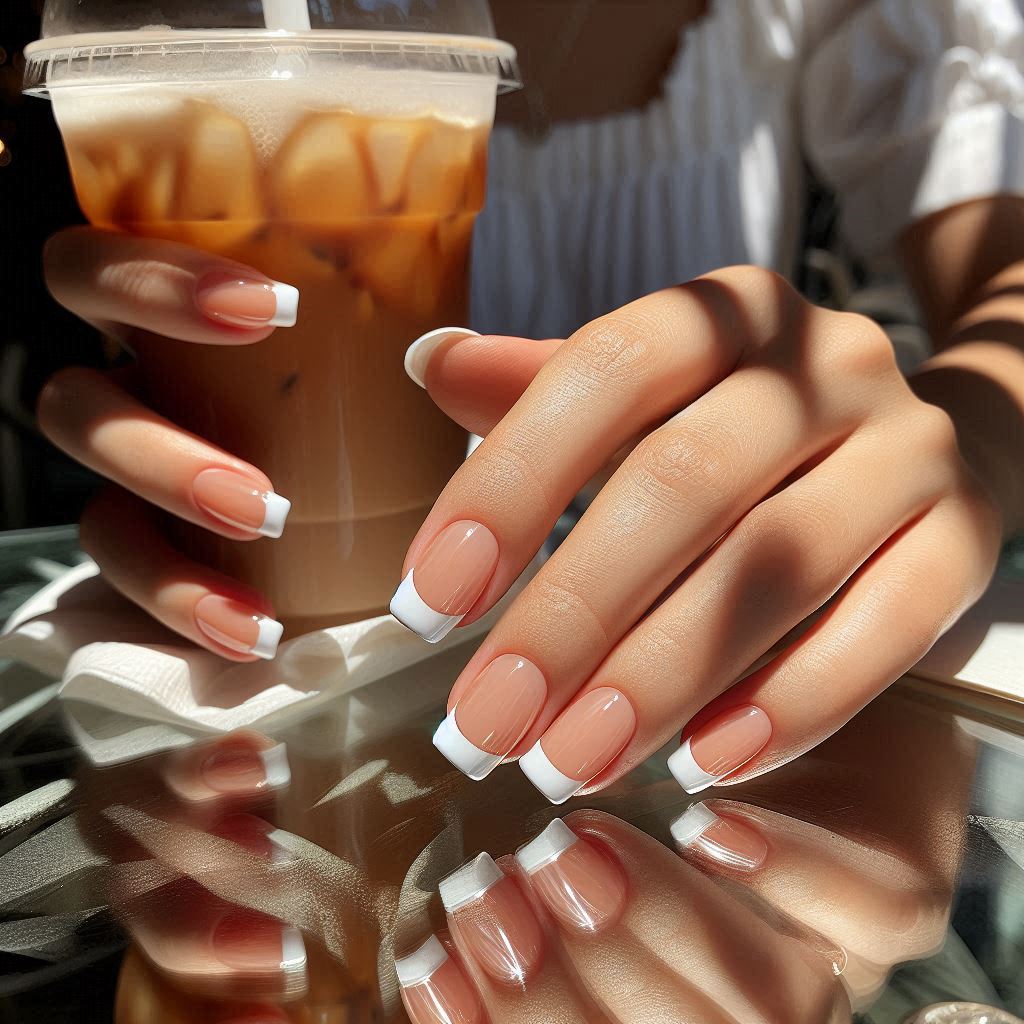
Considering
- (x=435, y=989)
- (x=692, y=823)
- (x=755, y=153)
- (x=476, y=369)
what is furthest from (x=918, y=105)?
(x=435, y=989)

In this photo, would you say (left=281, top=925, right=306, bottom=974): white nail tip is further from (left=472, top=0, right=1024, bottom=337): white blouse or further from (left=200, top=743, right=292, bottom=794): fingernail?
(left=472, top=0, right=1024, bottom=337): white blouse

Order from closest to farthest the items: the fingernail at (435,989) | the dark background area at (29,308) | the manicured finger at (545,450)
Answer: the fingernail at (435,989) < the manicured finger at (545,450) < the dark background area at (29,308)

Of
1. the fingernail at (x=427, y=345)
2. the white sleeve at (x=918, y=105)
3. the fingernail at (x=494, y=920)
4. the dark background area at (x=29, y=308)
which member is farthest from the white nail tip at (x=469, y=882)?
the dark background area at (x=29, y=308)

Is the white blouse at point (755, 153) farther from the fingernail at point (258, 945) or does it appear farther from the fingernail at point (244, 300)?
the fingernail at point (258, 945)

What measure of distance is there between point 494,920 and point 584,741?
7 centimetres

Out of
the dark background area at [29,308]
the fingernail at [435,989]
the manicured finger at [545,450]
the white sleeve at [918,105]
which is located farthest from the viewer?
the dark background area at [29,308]

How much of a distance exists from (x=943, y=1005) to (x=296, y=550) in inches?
13.5

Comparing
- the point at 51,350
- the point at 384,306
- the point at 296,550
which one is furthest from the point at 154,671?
the point at 51,350

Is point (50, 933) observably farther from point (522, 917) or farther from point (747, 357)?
point (747, 357)

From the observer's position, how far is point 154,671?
48 centimetres

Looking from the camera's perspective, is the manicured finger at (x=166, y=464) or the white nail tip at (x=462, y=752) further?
the manicured finger at (x=166, y=464)

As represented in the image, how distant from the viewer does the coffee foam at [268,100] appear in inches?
16.9

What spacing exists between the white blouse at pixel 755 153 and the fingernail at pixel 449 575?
25.5 inches

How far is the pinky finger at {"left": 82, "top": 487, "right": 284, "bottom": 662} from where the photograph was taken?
0.49 meters
